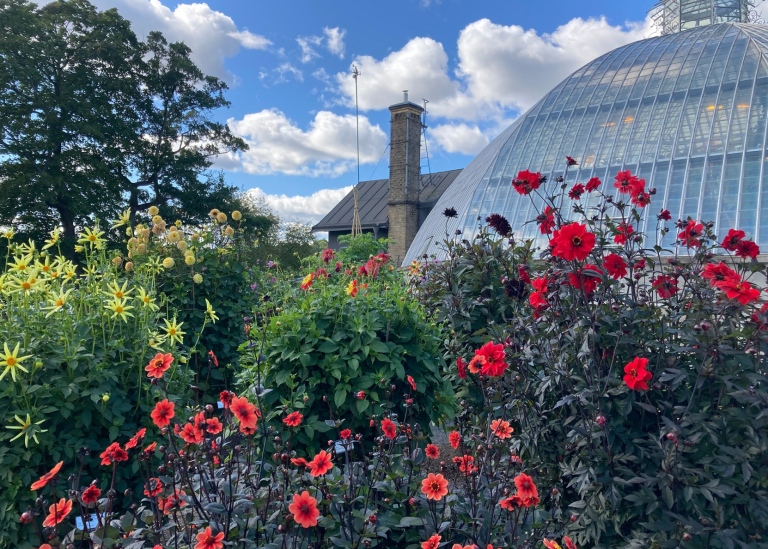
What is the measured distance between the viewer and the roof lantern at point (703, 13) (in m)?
20.4

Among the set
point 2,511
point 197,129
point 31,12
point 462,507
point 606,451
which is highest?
point 31,12

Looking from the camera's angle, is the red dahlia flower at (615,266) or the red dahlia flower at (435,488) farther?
the red dahlia flower at (615,266)

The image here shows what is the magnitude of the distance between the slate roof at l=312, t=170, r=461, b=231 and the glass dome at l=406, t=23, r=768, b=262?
253 inches

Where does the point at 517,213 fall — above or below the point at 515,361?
above

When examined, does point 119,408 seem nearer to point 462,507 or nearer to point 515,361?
point 462,507

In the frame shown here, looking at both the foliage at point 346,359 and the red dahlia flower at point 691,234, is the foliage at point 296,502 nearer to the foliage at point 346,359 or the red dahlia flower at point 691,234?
the foliage at point 346,359

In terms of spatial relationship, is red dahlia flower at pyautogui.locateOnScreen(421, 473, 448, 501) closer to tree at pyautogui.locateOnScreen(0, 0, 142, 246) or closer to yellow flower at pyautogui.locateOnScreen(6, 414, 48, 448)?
yellow flower at pyautogui.locateOnScreen(6, 414, 48, 448)

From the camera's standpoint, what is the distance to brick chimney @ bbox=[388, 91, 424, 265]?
76.2 feet

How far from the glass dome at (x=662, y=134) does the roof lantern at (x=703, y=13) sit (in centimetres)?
510

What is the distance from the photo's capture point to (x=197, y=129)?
21422 millimetres

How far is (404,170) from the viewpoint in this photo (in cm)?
2328

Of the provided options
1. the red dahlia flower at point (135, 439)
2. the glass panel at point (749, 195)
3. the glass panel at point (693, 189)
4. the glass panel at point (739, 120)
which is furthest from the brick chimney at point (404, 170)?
the red dahlia flower at point (135, 439)

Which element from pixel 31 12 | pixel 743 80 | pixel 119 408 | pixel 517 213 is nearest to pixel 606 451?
pixel 119 408

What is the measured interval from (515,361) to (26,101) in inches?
820
